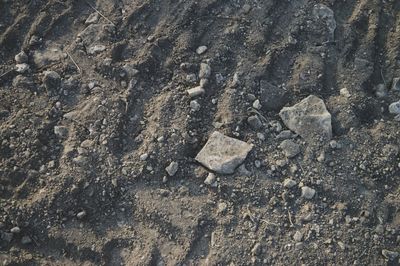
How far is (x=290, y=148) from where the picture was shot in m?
2.94

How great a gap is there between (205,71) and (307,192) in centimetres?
94

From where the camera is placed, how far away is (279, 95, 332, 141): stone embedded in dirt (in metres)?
2.99

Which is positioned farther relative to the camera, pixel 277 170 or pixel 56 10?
pixel 56 10

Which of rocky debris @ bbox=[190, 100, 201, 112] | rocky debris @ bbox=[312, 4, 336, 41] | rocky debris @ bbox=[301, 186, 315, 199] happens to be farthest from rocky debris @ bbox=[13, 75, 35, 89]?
rocky debris @ bbox=[312, 4, 336, 41]

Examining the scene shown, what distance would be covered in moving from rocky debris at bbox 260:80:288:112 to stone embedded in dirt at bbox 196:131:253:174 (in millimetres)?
301

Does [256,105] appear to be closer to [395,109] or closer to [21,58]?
[395,109]

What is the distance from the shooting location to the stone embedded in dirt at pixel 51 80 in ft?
10.2

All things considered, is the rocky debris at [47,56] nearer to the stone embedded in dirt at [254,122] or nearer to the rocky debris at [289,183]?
the stone embedded in dirt at [254,122]

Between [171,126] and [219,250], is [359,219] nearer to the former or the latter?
[219,250]

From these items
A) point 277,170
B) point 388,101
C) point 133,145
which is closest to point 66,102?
point 133,145

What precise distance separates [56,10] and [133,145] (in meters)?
1.10

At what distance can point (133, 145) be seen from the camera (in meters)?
2.94

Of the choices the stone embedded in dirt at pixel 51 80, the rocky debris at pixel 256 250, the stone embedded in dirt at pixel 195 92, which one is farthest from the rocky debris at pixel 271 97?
the stone embedded in dirt at pixel 51 80

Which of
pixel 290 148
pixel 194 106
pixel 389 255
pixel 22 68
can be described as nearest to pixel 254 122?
pixel 290 148
